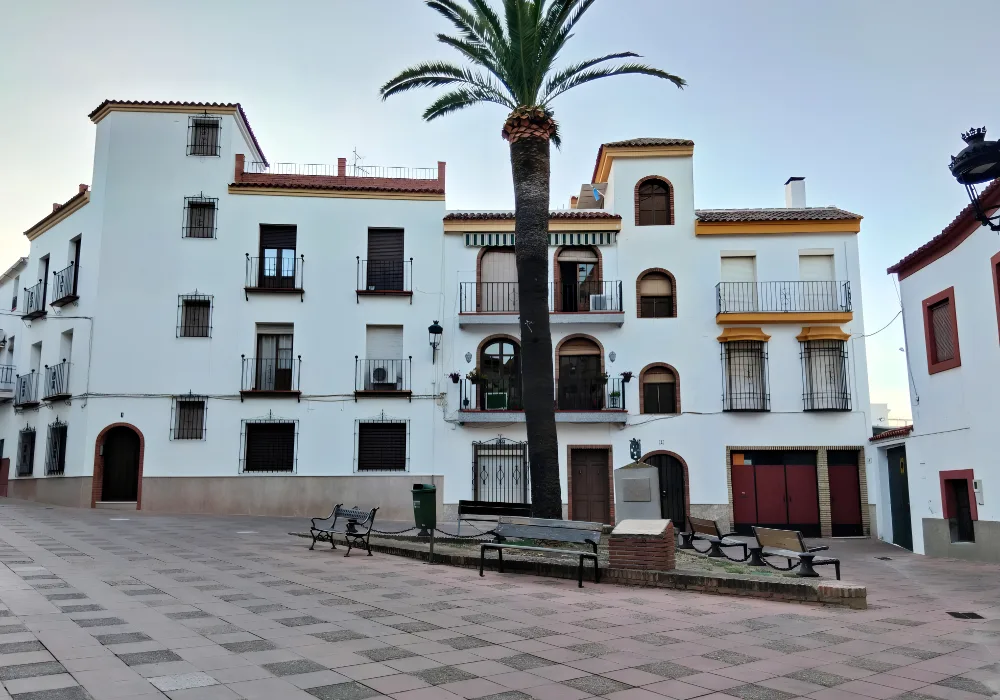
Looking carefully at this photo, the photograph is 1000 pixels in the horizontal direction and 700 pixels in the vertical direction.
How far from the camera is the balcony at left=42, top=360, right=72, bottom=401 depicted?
24.6 m

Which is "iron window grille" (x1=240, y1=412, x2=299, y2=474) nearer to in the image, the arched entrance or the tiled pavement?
the arched entrance

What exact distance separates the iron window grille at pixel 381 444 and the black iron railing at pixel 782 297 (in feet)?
33.7

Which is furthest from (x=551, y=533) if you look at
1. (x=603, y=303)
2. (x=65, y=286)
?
(x=65, y=286)

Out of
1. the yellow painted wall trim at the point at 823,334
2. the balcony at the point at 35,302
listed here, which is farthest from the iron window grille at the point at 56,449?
the yellow painted wall trim at the point at 823,334

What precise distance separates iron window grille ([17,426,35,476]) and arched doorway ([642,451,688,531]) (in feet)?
64.4

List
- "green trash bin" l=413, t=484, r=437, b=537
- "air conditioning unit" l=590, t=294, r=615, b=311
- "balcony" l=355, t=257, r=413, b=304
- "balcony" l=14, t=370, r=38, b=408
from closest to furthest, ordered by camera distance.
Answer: "green trash bin" l=413, t=484, r=437, b=537, "air conditioning unit" l=590, t=294, r=615, b=311, "balcony" l=355, t=257, r=413, b=304, "balcony" l=14, t=370, r=38, b=408

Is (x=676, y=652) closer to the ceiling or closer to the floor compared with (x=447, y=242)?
closer to the floor

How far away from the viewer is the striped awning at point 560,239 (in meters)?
25.0

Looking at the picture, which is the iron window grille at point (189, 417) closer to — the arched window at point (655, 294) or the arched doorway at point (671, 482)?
the arched doorway at point (671, 482)

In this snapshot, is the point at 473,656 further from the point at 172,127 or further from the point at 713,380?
the point at 172,127

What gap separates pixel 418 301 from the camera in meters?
25.0

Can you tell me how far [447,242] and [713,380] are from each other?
914cm

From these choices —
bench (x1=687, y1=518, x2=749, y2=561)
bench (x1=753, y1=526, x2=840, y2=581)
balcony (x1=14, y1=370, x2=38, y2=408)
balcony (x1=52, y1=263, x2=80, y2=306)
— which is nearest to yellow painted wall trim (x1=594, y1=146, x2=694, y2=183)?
bench (x1=687, y1=518, x2=749, y2=561)

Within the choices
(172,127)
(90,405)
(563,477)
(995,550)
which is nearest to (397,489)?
(563,477)
